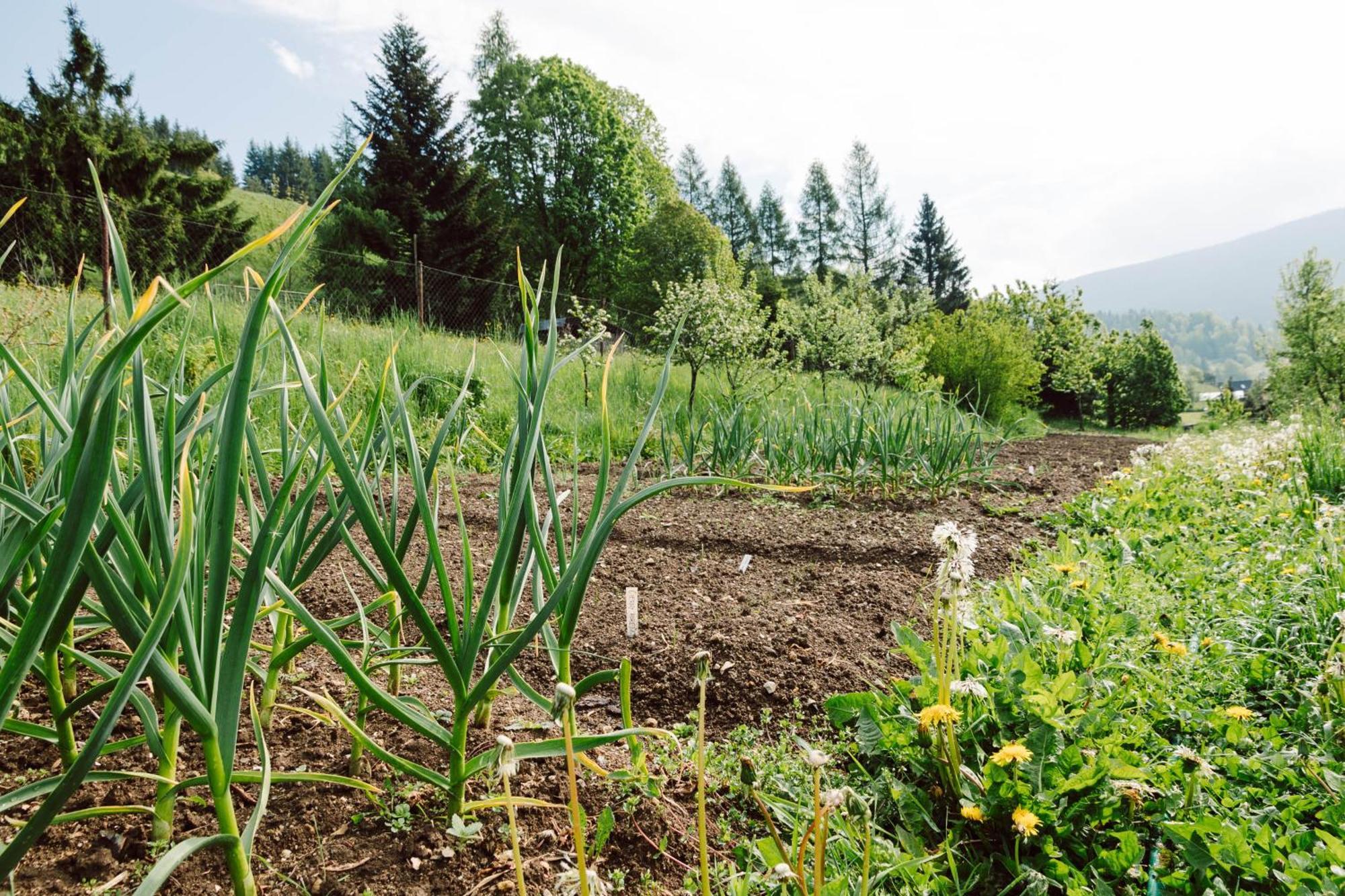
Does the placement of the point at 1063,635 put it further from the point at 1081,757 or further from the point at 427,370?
the point at 427,370

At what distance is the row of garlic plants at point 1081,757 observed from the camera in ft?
3.70

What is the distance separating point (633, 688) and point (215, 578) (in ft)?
3.77

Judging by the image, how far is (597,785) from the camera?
4.12 ft

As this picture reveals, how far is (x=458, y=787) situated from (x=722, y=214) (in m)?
46.8

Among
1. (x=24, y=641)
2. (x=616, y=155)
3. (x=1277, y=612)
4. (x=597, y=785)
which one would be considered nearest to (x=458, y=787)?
(x=597, y=785)

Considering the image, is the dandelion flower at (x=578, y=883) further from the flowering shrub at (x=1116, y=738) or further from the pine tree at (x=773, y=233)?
the pine tree at (x=773, y=233)

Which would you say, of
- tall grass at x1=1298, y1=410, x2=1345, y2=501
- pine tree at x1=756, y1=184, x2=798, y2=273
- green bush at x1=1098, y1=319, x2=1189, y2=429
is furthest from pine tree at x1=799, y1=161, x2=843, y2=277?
tall grass at x1=1298, y1=410, x2=1345, y2=501

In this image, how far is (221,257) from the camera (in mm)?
18297

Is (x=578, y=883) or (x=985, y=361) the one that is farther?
(x=985, y=361)

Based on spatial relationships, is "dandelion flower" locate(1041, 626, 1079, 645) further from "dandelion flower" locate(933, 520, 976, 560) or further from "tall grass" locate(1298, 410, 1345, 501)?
"tall grass" locate(1298, 410, 1345, 501)

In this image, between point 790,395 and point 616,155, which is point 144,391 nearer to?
point 790,395

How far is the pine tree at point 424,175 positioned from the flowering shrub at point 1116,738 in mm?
21509

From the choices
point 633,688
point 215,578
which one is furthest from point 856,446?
point 215,578

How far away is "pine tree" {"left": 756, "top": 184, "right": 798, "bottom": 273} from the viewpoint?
4744 centimetres
